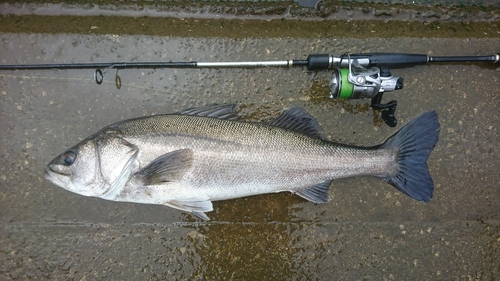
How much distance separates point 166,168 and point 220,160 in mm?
381

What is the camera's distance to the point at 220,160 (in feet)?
8.43

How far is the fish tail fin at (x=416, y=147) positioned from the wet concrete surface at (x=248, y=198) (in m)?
0.30

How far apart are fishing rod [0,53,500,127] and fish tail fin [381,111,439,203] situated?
0.20 meters

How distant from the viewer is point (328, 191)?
2.91m

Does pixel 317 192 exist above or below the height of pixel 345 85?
below

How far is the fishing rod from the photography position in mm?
2672

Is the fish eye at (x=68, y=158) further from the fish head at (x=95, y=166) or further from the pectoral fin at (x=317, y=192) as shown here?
the pectoral fin at (x=317, y=192)

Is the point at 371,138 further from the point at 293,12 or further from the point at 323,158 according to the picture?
the point at 293,12

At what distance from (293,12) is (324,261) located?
7.15ft

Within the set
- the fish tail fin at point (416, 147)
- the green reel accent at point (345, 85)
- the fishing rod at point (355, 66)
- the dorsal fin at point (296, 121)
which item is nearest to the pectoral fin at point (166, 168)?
the dorsal fin at point (296, 121)

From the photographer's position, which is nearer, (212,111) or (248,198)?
(212,111)

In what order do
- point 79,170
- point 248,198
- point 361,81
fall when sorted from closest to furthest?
point 79,170, point 361,81, point 248,198

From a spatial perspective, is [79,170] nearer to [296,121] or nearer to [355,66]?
[296,121]

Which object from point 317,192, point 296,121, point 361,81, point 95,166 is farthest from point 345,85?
point 95,166
